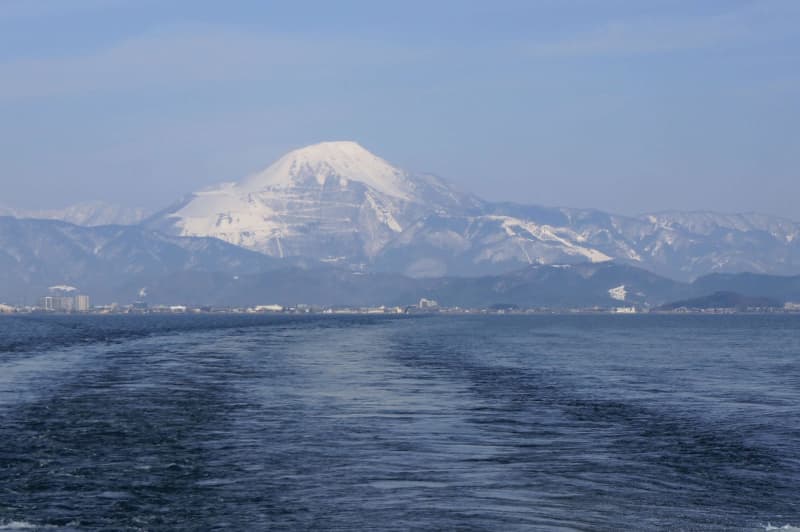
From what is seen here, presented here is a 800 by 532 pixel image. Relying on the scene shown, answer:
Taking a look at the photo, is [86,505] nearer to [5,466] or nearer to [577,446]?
[5,466]

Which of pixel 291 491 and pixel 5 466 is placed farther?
pixel 5 466

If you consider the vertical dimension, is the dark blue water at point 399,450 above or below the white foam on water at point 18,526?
above

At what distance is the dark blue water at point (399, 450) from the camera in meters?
33.3

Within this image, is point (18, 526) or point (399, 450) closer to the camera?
point (18, 526)

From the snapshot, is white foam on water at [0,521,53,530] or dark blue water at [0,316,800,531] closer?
white foam on water at [0,521,53,530]

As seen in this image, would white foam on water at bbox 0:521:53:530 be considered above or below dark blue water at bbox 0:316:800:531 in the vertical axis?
below

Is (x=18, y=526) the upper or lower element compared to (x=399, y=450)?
lower

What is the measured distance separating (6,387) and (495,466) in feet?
142

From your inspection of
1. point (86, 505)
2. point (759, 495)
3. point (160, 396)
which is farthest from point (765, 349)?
point (86, 505)

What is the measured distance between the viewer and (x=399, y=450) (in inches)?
1789

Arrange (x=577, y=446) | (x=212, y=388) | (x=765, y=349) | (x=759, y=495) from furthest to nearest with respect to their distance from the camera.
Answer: (x=765, y=349) < (x=212, y=388) < (x=577, y=446) < (x=759, y=495)

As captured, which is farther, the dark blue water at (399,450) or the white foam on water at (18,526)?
the dark blue water at (399,450)

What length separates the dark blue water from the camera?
33.3m

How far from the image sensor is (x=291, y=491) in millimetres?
36594
